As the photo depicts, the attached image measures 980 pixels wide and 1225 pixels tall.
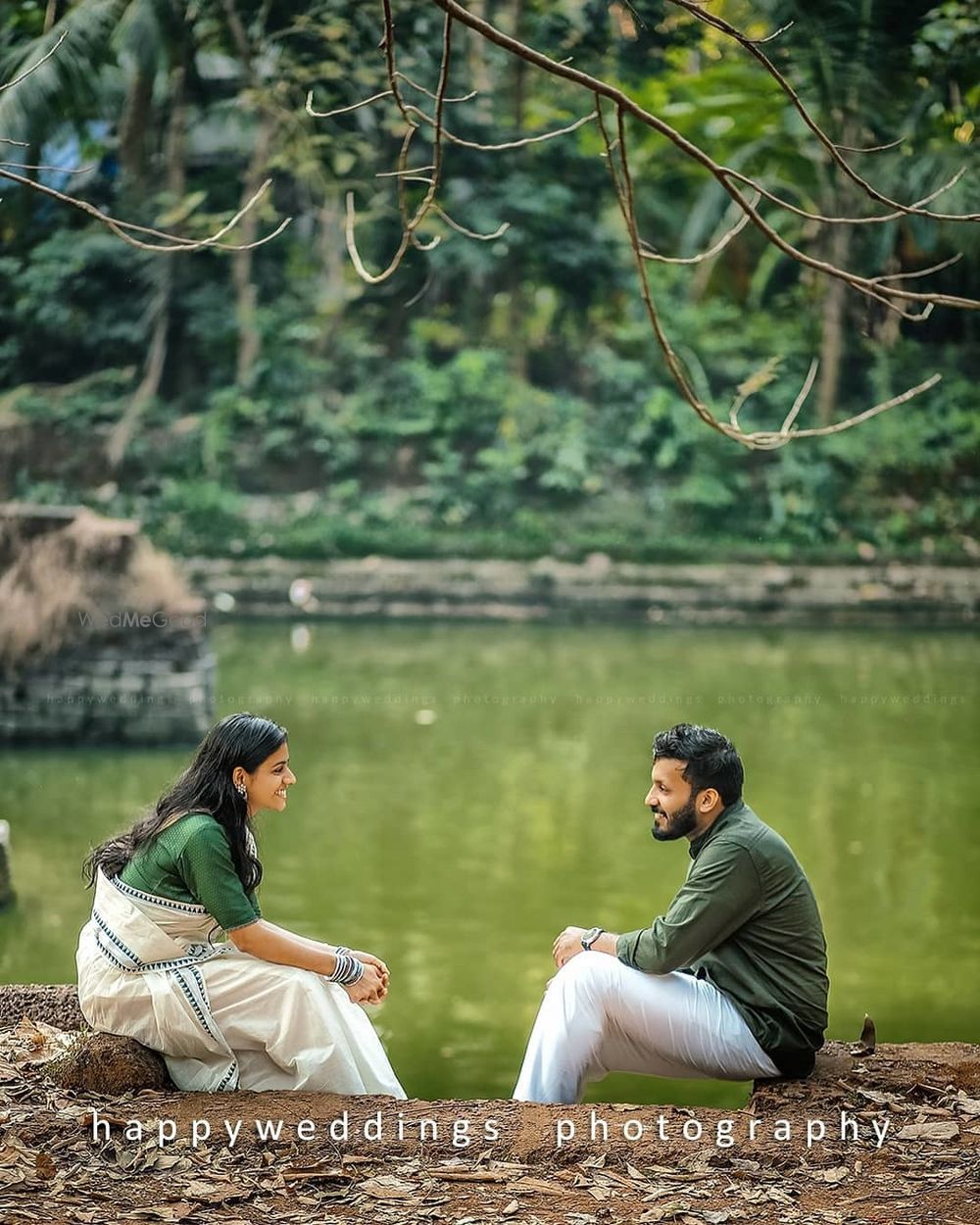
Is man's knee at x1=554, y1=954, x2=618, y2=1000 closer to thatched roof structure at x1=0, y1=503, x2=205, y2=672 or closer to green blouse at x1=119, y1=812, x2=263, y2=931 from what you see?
green blouse at x1=119, y1=812, x2=263, y2=931

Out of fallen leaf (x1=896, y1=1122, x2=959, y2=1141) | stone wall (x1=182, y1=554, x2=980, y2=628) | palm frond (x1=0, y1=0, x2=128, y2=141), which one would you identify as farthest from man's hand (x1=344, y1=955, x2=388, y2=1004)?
palm frond (x1=0, y1=0, x2=128, y2=141)

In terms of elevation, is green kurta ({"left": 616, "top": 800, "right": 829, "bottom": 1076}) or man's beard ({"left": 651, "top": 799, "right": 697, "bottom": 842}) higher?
man's beard ({"left": 651, "top": 799, "right": 697, "bottom": 842})

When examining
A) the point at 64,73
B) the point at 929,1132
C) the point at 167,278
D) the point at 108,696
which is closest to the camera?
the point at 929,1132

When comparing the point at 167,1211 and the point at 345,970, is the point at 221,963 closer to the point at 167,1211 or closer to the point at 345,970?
the point at 345,970

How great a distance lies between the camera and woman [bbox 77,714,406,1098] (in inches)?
112

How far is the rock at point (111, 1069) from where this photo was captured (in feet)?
9.44

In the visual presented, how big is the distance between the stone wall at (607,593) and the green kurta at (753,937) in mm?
10986

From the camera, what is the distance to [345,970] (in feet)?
9.51

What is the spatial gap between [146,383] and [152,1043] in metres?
14.9

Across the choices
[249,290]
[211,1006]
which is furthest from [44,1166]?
[249,290]

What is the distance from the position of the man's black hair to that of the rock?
3.78 ft

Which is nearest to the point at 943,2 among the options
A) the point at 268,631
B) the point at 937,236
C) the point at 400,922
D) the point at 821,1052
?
the point at 937,236

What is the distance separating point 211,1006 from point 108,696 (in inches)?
242

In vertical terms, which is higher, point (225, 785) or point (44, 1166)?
point (225, 785)
